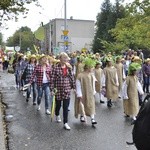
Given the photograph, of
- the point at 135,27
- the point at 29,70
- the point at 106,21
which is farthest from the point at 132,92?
the point at 106,21

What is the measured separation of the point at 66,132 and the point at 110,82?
4.90 meters

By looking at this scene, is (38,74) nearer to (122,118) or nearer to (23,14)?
(122,118)

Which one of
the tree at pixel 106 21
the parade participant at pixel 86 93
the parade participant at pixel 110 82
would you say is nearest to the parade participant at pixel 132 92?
the parade participant at pixel 86 93

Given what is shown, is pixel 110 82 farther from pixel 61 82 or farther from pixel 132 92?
pixel 61 82

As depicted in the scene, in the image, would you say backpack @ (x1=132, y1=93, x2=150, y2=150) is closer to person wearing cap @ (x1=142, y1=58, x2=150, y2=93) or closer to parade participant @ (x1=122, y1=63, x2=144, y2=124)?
parade participant @ (x1=122, y1=63, x2=144, y2=124)

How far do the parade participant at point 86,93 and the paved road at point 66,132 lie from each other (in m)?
0.32

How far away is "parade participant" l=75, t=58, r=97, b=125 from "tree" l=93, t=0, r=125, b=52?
55.3 meters

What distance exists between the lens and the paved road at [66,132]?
7863 mm

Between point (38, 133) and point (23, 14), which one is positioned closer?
point (38, 133)

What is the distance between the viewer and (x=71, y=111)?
12.4 meters

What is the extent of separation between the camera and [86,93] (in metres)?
10.4

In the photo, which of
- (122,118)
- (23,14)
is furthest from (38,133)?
(23,14)

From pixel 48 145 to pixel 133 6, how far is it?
36647 millimetres

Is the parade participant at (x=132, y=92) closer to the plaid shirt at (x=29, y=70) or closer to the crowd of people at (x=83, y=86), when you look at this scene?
the crowd of people at (x=83, y=86)
